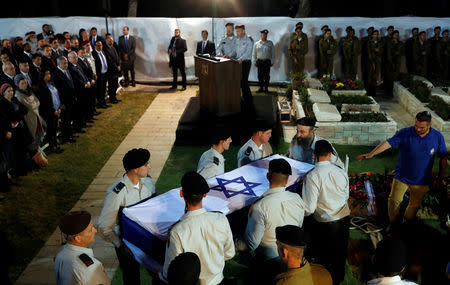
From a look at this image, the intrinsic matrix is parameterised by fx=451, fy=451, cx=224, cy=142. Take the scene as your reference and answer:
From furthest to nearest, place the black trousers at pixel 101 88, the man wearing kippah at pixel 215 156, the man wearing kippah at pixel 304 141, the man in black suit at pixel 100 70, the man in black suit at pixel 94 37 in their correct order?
the man in black suit at pixel 94 37, the black trousers at pixel 101 88, the man in black suit at pixel 100 70, the man wearing kippah at pixel 304 141, the man wearing kippah at pixel 215 156

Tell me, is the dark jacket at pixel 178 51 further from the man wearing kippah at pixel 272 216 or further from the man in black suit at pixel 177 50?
the man wearing kippah at pixel 272 216

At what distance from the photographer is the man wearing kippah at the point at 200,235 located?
325 cm

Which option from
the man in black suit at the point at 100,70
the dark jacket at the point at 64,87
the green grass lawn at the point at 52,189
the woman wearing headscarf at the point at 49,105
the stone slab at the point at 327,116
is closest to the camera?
the green grass lawn at the point at 52,189

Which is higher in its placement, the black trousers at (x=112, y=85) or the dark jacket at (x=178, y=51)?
the dark jacket at (x=178, y=51)

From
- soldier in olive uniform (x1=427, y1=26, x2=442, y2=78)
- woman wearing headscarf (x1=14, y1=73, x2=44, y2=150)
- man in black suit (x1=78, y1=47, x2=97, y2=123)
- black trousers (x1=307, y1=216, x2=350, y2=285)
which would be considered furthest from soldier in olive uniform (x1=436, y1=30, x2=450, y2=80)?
woman wearing headscarf (x1=14, y1=73, x2=44, y2=150)

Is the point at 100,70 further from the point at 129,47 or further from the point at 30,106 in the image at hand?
the point at 30,106

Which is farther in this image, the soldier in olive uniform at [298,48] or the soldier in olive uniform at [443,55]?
the soldier in olive uniform at [298,48]

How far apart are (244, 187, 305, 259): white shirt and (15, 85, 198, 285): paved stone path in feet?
6.91

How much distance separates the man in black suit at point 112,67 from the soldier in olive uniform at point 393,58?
7.90 metres

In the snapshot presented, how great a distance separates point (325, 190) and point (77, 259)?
7.53 ft

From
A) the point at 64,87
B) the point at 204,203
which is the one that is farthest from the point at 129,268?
the point at 64,87

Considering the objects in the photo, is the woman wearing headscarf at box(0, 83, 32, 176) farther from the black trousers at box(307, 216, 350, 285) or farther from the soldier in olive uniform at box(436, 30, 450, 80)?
the soldier in olive uniform at box(436, 30, 450, 80)

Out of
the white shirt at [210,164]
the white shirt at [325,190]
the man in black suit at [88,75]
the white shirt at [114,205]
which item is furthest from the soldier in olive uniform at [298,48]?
the white shirt at [114,205]

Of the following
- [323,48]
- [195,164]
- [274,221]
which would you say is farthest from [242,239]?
[323,48]
